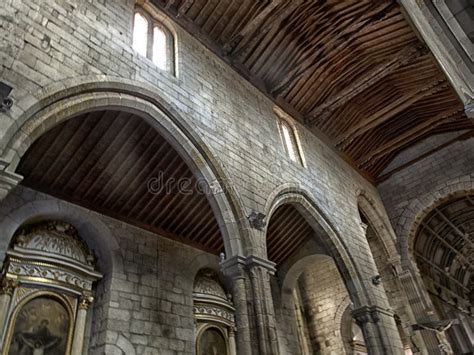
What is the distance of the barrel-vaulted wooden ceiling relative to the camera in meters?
8.20

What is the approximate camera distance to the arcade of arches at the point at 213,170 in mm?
4906

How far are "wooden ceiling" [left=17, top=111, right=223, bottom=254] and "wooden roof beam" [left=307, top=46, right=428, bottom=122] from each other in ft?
15.3

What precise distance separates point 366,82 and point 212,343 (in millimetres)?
7259

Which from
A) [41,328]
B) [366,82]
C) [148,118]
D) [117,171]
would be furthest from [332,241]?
[41,328]

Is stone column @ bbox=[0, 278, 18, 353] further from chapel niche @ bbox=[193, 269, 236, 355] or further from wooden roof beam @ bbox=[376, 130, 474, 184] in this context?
wooden roof beam @ bbox=[376, 130, 474, 184]

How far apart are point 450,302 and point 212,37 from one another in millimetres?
12777

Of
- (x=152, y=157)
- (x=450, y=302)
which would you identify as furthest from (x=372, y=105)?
(x=450, y=302)

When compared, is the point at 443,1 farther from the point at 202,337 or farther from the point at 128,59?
the point at 202,337

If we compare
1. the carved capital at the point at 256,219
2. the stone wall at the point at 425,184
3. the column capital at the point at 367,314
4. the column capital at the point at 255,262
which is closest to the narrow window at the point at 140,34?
the carved capital at the point at 256,219

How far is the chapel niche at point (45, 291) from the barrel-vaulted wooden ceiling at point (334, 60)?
4842 millimetres

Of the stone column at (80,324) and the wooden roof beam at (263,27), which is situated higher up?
the wooden roof beam at (263,27)

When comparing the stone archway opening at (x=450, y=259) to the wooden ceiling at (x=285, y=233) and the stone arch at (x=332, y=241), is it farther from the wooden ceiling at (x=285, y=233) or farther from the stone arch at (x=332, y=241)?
the stone arch at (x=332, y=241)

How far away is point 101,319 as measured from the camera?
6.09m

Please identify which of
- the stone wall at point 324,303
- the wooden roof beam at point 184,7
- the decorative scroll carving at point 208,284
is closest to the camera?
the wooden roof beam at point 184,7
